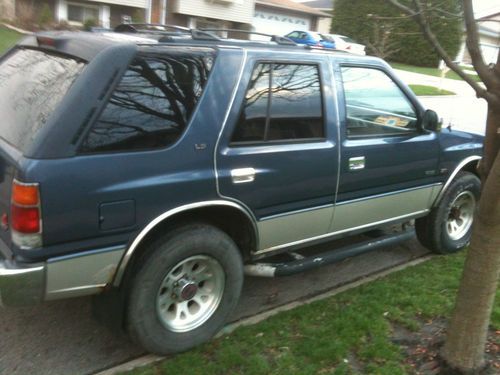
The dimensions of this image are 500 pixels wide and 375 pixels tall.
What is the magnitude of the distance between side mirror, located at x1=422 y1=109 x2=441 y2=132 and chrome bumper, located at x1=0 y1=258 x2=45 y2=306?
10.1 ft

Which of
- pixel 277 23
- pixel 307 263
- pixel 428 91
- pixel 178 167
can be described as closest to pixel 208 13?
pixel 277 23

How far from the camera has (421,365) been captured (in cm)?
312

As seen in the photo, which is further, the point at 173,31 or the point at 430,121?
the point at 430,121

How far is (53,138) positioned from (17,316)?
63.2 inches

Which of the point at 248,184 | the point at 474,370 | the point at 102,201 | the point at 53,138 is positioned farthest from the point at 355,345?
the point at 53,138

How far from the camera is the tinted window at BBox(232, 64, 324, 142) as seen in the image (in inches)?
128

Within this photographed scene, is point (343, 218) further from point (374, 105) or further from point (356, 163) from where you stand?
point (374, 105)

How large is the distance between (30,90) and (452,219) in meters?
3.78

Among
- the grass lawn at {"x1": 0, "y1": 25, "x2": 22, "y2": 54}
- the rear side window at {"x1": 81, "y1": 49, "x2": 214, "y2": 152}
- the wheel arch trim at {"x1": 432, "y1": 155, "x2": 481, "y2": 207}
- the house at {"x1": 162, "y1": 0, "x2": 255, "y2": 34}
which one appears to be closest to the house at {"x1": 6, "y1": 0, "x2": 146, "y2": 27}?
the house at {"x1": 162, "y1": 0, "x2": 255, "y2": 34}

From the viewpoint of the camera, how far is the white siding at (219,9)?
2846cm

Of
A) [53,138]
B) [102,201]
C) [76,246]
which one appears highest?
[53,138]

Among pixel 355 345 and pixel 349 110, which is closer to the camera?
pixel 355 345

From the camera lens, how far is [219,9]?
30.0m

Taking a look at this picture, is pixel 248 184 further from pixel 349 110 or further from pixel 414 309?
pixel 414 309
